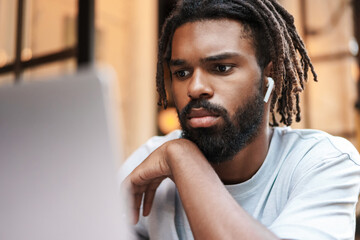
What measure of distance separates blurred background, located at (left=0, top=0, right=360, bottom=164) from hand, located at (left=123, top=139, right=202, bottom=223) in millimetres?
1038

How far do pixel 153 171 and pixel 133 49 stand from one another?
3.16 m

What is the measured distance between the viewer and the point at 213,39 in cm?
107

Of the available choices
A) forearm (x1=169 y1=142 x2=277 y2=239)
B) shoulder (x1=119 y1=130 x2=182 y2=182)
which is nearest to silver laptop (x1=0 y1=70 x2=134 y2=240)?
forearm (x1=169 y1=142 x2=277 y2=239)

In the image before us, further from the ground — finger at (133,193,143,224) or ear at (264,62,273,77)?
ear at (264,62,273,77)

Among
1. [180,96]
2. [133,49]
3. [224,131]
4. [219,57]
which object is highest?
[133,49]

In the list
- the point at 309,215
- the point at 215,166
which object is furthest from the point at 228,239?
the point at 215,166

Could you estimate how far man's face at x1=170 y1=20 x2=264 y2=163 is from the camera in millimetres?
1045

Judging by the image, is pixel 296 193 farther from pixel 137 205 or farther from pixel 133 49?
pixel 133 49

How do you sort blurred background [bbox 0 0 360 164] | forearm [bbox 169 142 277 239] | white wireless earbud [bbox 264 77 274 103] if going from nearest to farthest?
forearm [bbox 169 142 277 239] → white wireless earbud [bbox 264 77 274 103] → blurred background [bbox 0 0 360 164]

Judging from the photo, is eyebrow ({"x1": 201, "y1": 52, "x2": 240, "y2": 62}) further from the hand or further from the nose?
the hand

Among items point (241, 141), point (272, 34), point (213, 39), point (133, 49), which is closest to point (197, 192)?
point (241, 141)

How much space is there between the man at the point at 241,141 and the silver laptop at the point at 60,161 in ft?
1.59

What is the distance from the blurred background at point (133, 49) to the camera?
213 centimetres

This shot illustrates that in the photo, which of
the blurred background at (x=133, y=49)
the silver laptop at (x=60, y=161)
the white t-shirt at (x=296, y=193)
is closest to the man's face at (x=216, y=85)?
the white t-shirt at (x=296, y=193)
